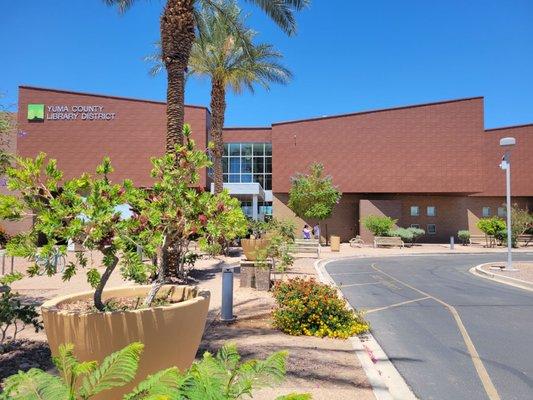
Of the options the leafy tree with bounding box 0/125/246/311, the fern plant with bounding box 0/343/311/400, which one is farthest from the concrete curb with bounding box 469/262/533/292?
the fern plant with bounding box 0/343/311/400

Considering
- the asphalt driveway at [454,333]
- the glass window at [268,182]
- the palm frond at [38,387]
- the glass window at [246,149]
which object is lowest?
the asphalt driveway at [454,333]

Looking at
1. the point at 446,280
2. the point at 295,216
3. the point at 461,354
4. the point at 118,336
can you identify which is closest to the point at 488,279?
the point at 446,280

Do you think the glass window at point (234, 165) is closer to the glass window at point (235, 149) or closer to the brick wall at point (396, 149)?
the glass window at point (235, 149)

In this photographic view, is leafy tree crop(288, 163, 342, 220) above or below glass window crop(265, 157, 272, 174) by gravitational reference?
below

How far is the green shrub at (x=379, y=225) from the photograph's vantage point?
34938 millimetres

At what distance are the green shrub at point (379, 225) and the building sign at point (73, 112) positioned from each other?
2169 cm

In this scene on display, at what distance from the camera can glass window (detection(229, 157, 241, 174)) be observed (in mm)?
44875

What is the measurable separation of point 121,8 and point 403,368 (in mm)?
15199

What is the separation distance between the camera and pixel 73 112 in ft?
119

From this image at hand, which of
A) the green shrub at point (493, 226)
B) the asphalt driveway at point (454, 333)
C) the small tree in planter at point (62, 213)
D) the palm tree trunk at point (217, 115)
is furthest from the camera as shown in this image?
the green shrub at point (493, 226)

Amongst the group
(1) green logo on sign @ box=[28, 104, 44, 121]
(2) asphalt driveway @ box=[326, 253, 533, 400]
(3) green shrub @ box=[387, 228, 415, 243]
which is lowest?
(2) asphalt driveway @ box=[326, 253, 533, 400]

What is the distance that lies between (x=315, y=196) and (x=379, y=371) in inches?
1129

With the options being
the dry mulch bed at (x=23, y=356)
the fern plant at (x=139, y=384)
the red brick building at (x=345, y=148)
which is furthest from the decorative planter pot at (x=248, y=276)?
the red brick building at (x=345, y=148)

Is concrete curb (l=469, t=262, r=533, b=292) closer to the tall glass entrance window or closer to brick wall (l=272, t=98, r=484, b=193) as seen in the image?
brick wall (l=272, t=98, r=484, b=193)
